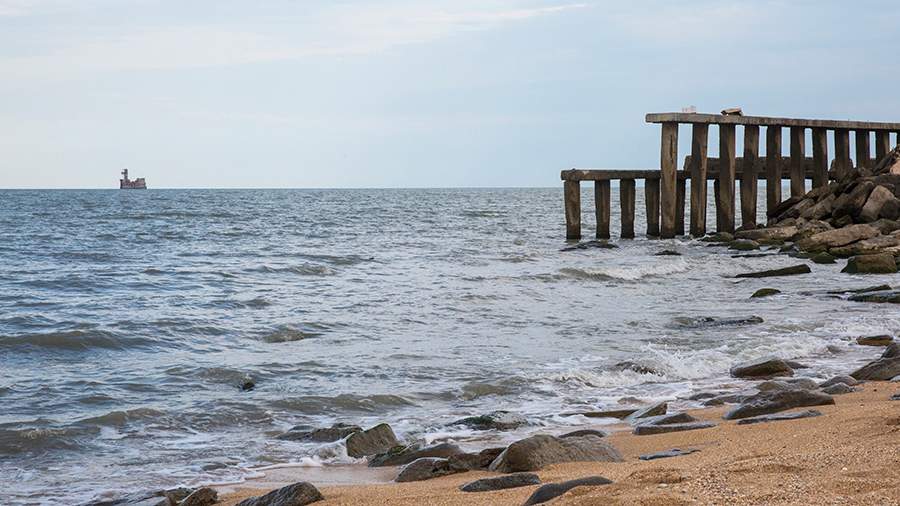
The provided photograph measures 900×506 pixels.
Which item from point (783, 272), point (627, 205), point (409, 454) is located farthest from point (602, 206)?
point (409, 454)

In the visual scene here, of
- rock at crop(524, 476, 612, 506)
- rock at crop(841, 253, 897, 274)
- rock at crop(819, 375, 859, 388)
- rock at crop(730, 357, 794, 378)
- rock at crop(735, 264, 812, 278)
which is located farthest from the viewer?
rock at crop(735, 264, 812, 278)

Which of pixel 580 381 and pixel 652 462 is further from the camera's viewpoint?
pixel 580 381

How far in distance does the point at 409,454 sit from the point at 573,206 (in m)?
21.8

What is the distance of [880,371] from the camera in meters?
9.29

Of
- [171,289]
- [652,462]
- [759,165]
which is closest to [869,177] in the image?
[759,165]

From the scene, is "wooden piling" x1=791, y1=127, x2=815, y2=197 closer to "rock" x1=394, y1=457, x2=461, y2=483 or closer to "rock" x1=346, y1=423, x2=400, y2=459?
"rock" x1=346, y1=423, x2=400, y2=459

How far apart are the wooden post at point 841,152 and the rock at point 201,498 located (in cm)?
2647

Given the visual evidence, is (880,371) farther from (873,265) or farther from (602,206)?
(602,206)

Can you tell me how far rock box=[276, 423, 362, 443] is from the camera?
8.06 metres

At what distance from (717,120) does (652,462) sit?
20682 millimetres

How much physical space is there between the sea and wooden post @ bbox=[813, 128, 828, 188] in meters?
5.34

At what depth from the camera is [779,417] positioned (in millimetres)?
7398

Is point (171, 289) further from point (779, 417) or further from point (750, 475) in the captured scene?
point (750, 475)

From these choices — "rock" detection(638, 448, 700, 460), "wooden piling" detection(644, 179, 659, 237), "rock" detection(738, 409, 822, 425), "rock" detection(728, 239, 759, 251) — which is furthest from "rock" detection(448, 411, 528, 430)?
"wooden piling" detection(644, 179, 659, 237)
